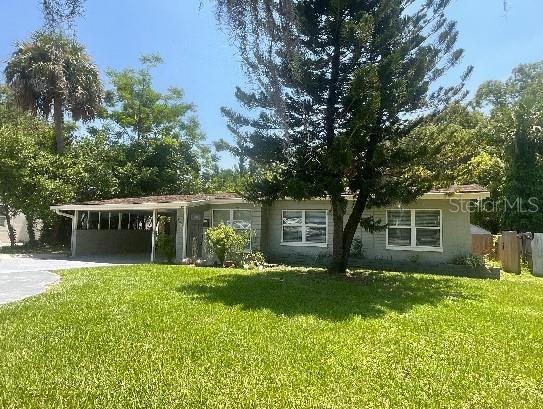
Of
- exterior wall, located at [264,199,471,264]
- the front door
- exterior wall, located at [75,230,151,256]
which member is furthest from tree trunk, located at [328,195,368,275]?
exterior wall, located at [75,230,151,256]

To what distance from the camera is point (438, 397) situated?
3.84 metres

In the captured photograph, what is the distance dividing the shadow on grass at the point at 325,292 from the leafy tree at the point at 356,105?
6.91 ft

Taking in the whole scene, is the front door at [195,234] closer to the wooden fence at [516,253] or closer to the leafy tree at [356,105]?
the leafy tree at [356,105]

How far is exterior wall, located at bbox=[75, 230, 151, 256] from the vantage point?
810 inches

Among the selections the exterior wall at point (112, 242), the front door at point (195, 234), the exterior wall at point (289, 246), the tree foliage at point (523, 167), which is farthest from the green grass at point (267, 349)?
the tree foliage at point (523, 167)

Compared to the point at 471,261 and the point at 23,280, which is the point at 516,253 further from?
the point at 23,280

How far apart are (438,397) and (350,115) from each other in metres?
7.81

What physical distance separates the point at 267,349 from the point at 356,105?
6861mm

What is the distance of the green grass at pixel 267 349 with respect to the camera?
382cm

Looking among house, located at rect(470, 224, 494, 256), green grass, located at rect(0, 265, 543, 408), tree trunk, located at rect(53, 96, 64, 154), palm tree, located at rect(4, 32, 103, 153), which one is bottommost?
green grass, located at rect(0, 265, 543, 408)

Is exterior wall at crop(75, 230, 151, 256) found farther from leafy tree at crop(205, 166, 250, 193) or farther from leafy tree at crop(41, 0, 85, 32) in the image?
leafy tree at crop(41, 0, 85, 32)

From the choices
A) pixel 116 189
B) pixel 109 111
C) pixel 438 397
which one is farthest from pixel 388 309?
pixel 109 111

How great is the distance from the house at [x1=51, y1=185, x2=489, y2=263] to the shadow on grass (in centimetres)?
301

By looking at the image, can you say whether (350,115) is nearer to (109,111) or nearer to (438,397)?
(438,397)
